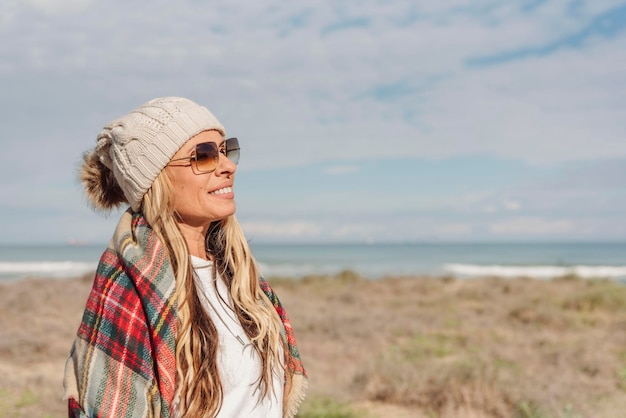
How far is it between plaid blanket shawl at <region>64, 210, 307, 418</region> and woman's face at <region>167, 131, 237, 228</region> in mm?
254

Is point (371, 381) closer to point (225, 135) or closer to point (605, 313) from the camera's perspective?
point (225, 135)

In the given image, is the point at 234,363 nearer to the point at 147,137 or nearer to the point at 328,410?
the point at 147,137

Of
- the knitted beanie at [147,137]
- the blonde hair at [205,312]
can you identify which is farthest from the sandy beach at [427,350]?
the knitted beanie at [147,137]

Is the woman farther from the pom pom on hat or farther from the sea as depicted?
the sea

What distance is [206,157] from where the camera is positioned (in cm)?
222

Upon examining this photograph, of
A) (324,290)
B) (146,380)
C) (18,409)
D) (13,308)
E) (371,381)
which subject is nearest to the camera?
(146,380)

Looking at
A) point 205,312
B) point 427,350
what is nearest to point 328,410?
point 427,350

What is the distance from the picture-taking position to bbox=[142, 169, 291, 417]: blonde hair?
78.4 inches

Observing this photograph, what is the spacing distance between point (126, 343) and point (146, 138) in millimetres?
691

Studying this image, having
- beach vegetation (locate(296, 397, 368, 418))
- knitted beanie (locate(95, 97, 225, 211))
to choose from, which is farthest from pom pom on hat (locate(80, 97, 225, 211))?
beach vegetation (locate(296, 397, 368, 418))

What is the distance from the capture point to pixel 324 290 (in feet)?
56.4

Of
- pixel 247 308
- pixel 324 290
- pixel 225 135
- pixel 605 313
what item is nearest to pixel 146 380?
pixel 247 308

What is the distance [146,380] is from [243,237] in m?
0.79

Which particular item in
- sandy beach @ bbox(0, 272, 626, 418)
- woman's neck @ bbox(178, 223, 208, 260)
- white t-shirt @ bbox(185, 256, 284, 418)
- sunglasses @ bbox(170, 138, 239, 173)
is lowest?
sandy beach @ bbox(0, 272, 626, 418)
